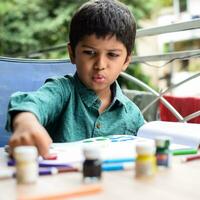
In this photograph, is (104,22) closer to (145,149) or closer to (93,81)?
(93,81)

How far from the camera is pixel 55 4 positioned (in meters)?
7.53

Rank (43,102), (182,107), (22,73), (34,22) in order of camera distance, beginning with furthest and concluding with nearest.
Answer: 1. (34,22)
2. (182,107)
3. (22,73)
4. (43,102)

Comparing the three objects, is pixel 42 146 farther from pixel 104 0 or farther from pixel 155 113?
pixel 155 113

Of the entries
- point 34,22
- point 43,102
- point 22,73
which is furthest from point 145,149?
point 34,22

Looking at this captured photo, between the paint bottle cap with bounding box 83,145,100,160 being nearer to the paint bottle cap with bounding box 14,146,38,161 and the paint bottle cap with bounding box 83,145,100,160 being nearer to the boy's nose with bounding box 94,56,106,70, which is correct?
the paint bottle cap with bounding box 14,146,38,161

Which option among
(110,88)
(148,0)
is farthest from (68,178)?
(148,0)

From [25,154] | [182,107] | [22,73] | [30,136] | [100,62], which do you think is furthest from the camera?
[182,107]

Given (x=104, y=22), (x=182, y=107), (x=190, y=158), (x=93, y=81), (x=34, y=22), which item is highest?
(x=34, y=22)

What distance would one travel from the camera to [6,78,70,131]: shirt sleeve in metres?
0.87

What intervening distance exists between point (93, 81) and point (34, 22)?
21.6ft

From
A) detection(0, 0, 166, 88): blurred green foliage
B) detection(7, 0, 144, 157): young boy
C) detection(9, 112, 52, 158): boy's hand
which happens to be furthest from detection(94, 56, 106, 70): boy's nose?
detection(0, 0, 166, 88): blurred green foliage

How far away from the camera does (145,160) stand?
0.67 metres

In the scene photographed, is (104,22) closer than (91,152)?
No

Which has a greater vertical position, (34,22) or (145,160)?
(34,22)
